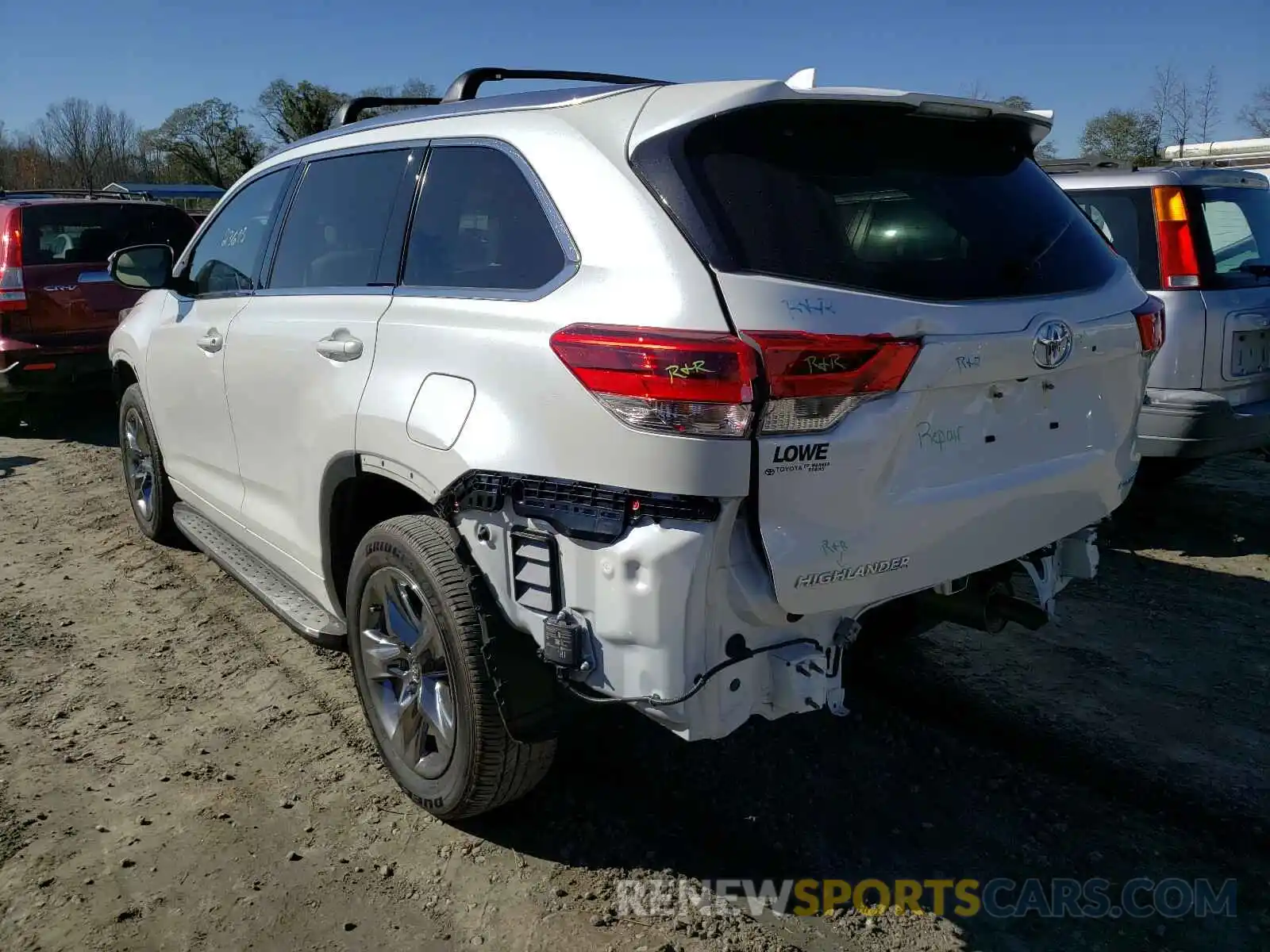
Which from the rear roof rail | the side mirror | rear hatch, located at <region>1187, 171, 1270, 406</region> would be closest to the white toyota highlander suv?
the side mirror

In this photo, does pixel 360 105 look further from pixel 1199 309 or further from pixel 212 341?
pixel 1199 309

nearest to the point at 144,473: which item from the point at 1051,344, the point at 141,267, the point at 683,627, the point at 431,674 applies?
the point at 141,267

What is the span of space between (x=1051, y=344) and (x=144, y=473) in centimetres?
473

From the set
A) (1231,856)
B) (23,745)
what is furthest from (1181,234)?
(23,745)

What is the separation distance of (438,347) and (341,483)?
0.71 meters

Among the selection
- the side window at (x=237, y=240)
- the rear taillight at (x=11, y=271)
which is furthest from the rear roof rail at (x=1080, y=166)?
the rear taillight at (x=11, y=271)

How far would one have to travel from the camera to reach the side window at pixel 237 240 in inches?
155

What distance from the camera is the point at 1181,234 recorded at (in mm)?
5090

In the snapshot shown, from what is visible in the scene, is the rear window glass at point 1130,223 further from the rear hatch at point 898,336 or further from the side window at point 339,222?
the side window at point 339,222

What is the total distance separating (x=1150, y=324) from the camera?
9.41 ft

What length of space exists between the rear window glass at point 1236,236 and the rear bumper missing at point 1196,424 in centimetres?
60

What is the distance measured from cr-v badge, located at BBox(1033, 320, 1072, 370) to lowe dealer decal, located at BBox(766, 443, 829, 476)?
699mm

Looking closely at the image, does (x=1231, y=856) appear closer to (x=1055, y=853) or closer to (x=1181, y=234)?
(x=1055, y=853)

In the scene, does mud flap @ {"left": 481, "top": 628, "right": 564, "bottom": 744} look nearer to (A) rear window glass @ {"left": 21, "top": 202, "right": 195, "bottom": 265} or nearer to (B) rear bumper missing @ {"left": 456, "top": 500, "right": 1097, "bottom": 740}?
(B) rear bumper missing @ {"left": 456, "top": 500, "right": 1097, "bottom": 740}
